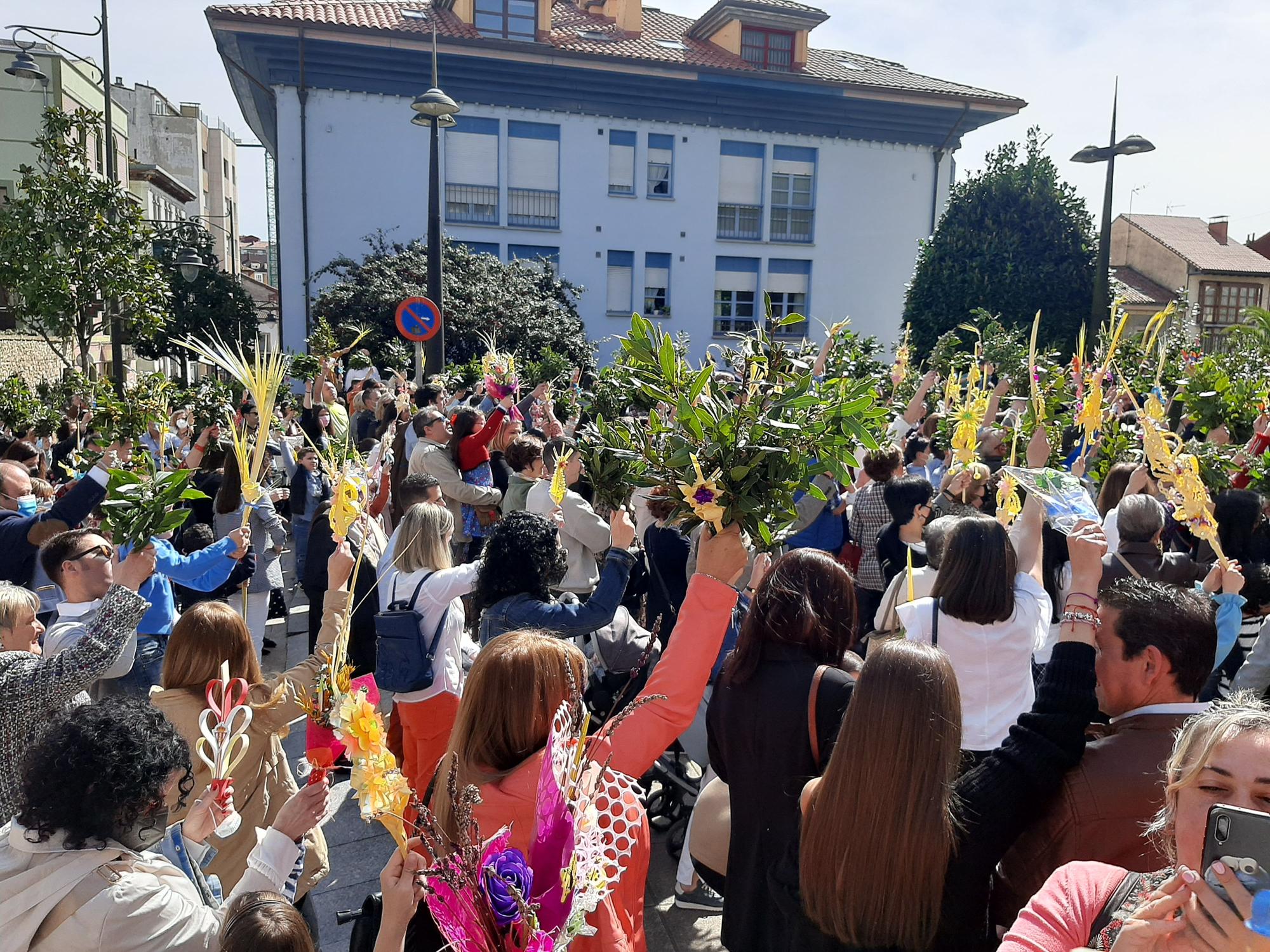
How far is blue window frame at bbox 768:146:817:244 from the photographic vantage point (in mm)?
27078

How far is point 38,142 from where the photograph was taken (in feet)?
32.7

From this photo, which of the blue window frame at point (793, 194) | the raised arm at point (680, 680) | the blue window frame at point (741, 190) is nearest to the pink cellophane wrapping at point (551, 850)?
the raised arm at point (680, 680)

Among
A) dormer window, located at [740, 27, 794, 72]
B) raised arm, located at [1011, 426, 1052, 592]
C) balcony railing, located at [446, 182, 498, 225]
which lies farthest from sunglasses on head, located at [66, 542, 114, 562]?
dormer window, located at [740, 27, 794, 72]

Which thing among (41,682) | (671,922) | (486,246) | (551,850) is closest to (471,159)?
(486,246)

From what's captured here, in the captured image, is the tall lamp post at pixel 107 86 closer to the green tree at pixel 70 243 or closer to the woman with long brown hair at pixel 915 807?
the green tree at pixel 70 243

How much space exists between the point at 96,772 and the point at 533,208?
24.9 meters

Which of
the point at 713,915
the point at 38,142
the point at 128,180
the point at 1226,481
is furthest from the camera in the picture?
the point at 128,180

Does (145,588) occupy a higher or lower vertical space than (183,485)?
lower

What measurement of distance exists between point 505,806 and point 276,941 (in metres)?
0.51

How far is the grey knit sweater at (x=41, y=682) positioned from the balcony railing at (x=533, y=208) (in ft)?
77.1

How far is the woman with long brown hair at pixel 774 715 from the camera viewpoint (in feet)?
7.86

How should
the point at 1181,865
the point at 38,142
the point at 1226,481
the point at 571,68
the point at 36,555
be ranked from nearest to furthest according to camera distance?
the point at 1181,865, the point at 36,555, the point at 1226,481, the point at 38,142, the point at 571,68

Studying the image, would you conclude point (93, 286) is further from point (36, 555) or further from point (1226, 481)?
point (1226, 481)

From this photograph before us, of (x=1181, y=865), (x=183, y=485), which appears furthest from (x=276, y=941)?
(x=183, y=485)
